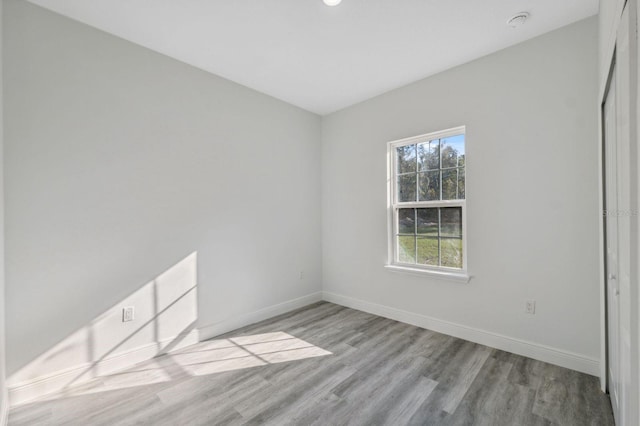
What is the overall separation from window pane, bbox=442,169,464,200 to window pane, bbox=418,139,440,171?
0.15m

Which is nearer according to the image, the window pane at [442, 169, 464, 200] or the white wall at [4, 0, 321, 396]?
the white wall at [4, 0, 321, 396]

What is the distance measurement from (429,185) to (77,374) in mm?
3664

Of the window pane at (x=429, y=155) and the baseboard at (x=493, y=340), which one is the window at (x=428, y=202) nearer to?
the window pane at (x=429, y=155)

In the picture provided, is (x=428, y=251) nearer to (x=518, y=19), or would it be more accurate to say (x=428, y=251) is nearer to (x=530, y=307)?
(x=530, y=307)

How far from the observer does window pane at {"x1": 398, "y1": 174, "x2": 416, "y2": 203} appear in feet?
11.1

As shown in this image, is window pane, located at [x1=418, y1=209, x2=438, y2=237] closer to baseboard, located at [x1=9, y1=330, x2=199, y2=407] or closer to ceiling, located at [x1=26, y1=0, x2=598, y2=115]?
ceiling, located at [x1=26, y1=0, x2=598, y2=115]

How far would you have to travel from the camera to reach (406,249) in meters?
3.42

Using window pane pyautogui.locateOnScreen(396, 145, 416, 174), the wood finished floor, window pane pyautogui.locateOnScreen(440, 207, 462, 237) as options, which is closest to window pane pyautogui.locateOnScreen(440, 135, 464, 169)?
window pane pyautogui.locateOnScreen(396, 145, 416, 174)

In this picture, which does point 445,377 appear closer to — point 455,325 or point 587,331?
point 455,325

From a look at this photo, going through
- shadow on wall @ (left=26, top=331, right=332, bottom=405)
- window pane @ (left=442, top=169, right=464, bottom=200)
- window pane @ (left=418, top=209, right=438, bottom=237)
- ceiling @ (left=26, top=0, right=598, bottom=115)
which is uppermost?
ceiling @ (left=26, top=0, right=598, bottom=115)

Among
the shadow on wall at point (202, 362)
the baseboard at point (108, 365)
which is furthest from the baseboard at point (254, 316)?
the shadow on wall at point (202, 362)

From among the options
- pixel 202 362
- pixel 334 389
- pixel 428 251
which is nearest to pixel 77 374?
pixel 202 362

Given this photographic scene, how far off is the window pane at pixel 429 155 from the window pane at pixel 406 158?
0.08 m

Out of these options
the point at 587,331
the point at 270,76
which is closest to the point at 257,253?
the point at 270,76
